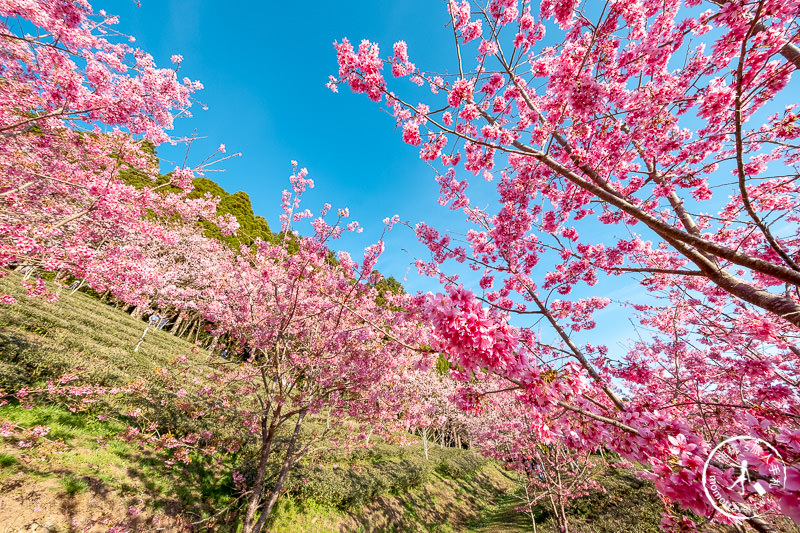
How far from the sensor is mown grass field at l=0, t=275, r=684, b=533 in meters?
4.93

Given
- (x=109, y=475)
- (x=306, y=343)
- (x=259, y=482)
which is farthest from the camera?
(x=306, y=343)

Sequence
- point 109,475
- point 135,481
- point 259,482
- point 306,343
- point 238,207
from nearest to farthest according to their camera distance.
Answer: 1. point 259,482
2. point 109,475
3. point 135,481
4. point 306,343
5. point 238,207

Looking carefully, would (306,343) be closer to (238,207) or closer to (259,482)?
(259,482)

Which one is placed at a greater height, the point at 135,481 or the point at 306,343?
the point at 306,343

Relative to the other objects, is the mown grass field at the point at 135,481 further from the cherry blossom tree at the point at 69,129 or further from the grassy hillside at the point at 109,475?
the cherry blossom tree at the point at 69,129

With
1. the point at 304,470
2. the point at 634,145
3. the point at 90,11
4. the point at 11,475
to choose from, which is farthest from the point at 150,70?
the point at 304,470

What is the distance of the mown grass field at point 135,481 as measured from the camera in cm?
493

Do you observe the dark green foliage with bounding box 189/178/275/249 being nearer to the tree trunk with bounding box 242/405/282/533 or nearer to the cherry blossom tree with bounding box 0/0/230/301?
the cherry blossom tree with bounding box 0/0/230/301

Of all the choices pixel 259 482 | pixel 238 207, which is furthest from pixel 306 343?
pixel 238 207

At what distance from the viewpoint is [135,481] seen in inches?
233

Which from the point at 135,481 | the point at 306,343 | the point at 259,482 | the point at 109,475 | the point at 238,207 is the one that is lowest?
the point at 135,481

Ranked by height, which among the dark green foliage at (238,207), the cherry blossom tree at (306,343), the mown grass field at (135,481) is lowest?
the mown grass field at (135,481)

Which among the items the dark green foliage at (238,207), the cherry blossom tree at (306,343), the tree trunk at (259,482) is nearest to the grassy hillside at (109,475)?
the cherry blossom tree at (306,343)

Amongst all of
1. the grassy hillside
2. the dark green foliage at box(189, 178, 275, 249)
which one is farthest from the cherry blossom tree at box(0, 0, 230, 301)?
the dark green foliage at box(189, 178, 275, 249)
